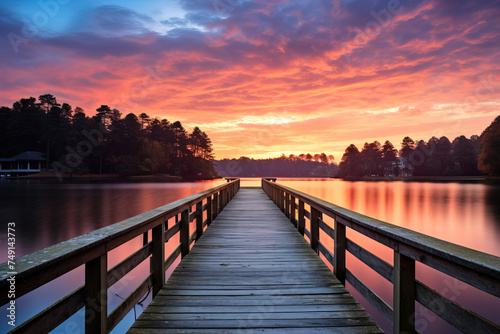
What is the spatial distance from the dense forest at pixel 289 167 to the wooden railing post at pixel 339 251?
160 metres

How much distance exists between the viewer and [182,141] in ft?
249

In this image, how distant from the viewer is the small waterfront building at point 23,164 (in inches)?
2330

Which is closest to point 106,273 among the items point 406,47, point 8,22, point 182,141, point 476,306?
point 476,306

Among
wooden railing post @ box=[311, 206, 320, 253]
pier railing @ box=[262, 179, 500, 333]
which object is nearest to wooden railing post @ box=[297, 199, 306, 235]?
wooden railing post @ box=[311, 206, 320, 253]

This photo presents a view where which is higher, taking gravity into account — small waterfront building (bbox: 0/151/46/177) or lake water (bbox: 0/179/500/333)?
small waterfront building (bbox: 0/151/46/177)

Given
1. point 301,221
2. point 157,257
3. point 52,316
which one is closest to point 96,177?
point 301,221

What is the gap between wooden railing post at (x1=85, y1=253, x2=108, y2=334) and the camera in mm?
1765

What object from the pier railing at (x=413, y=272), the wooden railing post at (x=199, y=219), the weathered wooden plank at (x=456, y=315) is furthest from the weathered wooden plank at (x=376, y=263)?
the wooden railing post at (x=199, y=219)

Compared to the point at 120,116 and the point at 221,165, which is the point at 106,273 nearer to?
the point at 120,116

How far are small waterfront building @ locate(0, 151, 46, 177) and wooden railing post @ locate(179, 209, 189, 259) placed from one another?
2809 inches

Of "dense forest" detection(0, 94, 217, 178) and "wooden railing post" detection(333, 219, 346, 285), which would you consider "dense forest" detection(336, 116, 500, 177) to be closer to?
"wooden railing post" detection(333, 219, 346, 285)

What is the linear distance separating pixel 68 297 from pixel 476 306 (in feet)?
29.1

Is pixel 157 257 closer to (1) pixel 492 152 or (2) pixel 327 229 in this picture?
(2) pixel 327 229

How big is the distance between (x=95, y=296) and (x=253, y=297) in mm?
1693
